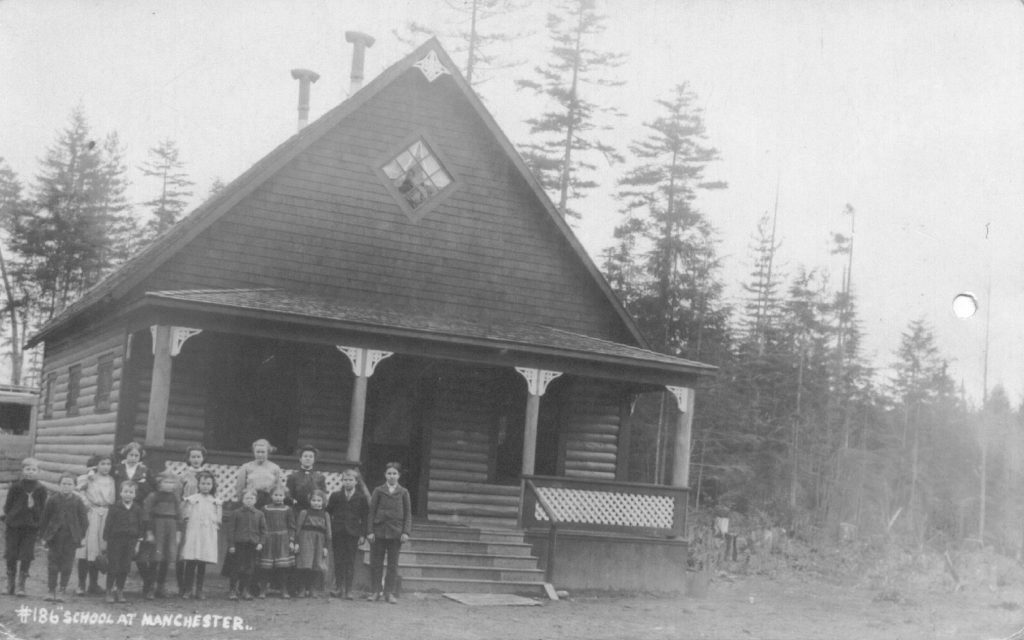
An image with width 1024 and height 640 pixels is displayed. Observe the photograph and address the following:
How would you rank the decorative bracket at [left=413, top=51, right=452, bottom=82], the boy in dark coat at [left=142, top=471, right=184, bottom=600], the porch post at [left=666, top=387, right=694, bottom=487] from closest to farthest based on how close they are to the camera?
the boy in dark coat at [left=142, top=471, right=184, bottom=600], the porch post at [left=666, top=387, right=694, bottom=487], the decorative bracket at [left=413, top=51, right=452, bottom=82]

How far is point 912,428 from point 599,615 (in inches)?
1781

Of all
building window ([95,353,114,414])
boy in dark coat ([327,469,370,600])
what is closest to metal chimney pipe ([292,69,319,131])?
building window ([95,353,114,414])

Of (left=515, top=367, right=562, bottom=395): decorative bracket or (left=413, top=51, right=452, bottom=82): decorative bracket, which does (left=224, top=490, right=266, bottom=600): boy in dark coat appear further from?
(left=413, top=51, right=452, bottom=82): decorative bracket

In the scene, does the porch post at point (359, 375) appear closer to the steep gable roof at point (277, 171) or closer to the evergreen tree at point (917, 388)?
the steep gable roof at point (277, 171)

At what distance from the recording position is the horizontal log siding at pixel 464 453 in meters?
17.1

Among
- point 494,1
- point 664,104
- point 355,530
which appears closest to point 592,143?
point 664,104

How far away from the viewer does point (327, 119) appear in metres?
16.6

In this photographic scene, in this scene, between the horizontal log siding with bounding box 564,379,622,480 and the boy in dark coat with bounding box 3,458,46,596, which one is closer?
the boy in dark coat with bounding box 3,458,46,596

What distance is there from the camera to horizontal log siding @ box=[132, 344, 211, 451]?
51.3 ft

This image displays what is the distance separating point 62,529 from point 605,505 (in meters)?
7.79

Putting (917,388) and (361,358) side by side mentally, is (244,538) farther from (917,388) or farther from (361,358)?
(917,388)

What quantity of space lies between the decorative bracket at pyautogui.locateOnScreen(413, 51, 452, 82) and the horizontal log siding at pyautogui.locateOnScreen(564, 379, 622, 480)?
574 centimetres

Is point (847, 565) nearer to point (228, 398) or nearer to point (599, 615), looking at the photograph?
point (599, 615)

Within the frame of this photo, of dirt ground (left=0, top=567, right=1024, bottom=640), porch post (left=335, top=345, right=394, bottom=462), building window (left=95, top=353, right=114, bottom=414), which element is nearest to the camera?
dirt ground (left=0, top=567, right=1024, bottom=640)
